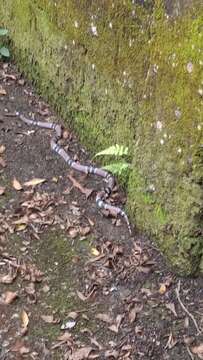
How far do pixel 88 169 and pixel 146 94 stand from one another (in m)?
1.14

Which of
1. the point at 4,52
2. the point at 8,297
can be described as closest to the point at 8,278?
the point at 8,297

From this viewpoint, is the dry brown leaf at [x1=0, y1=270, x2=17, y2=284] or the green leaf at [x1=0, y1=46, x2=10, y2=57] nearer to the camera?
the dry brown leaf at [x1=0, y1=270, x2=17, y2=284]

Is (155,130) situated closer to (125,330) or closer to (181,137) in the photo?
(181,137)

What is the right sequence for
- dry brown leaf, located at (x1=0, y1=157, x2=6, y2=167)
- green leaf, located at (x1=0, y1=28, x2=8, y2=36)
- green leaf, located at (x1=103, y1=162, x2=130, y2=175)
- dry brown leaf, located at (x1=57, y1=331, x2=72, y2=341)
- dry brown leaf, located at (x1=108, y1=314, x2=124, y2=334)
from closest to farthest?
1. dry brown leaf, located at (x1=57, y1=331, x2=72, y2=341)
2. dry brown leaf, located at (x1=108, y1=314, x2=124, y2=334)
3. green leaf, located at (x1=103, y1=162, x2=130, y2=175)
4. dry brown leaf, located at (x1=0, y1=157, x2=6, y2=167)
5. green leaf, located at (x1=0, y1=28, x2=8, y2=36)

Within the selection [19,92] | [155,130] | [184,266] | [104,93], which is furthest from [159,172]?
[19,92]

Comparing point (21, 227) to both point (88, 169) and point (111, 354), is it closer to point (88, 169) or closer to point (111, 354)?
point (88, 169)

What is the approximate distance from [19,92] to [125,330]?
3283mm

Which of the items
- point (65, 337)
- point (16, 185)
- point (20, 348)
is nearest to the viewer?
point (20, 348)

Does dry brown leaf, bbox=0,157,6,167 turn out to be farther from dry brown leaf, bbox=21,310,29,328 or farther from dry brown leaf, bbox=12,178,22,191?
dry brown leaf, bbox=21,310,29,328

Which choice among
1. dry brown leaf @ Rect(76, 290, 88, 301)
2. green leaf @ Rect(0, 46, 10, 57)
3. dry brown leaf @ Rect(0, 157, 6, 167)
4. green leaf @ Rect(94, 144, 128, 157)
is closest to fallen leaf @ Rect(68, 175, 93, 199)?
green leaf @ Rect(94, 144, 128, 157)

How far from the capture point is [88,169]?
18.8ft

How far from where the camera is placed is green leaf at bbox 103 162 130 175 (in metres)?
5.25

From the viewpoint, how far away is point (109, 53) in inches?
210

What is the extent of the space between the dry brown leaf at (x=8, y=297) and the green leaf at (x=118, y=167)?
Result: 135 cm
